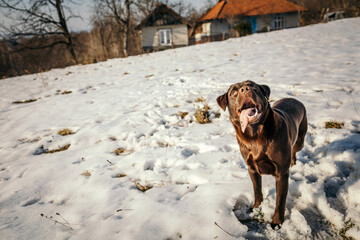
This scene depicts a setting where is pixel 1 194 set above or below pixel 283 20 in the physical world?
below

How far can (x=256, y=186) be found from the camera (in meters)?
1.82

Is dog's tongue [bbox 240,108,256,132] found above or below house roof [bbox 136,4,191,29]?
below

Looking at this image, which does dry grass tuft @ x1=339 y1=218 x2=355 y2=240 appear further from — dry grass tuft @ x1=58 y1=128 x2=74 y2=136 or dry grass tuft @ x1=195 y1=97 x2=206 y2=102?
dry grass tuft @ x1=58 y1=128 x2=74 y2=136

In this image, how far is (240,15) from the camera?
97.1ft

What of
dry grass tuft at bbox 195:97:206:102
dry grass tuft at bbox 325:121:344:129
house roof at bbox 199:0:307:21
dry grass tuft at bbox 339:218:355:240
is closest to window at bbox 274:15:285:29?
house roof at bbox 199:0:307:21

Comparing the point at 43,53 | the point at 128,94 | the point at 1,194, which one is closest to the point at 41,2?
the point at 43,53

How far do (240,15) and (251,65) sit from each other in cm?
Result: 2808

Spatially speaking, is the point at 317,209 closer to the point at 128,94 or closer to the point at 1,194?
the point at 1,194

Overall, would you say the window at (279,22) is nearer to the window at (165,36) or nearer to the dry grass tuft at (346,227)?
the window at (165,36)

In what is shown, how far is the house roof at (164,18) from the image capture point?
2826 cm

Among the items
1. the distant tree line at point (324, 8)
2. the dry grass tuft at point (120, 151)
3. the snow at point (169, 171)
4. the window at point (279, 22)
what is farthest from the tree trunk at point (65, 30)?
the window at point (279, 22)

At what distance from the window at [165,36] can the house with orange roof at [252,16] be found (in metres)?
6.38

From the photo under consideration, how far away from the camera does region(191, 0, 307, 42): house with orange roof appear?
29.7 m

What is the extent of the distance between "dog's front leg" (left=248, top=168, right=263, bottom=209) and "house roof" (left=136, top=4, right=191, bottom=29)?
30692 millimetres
